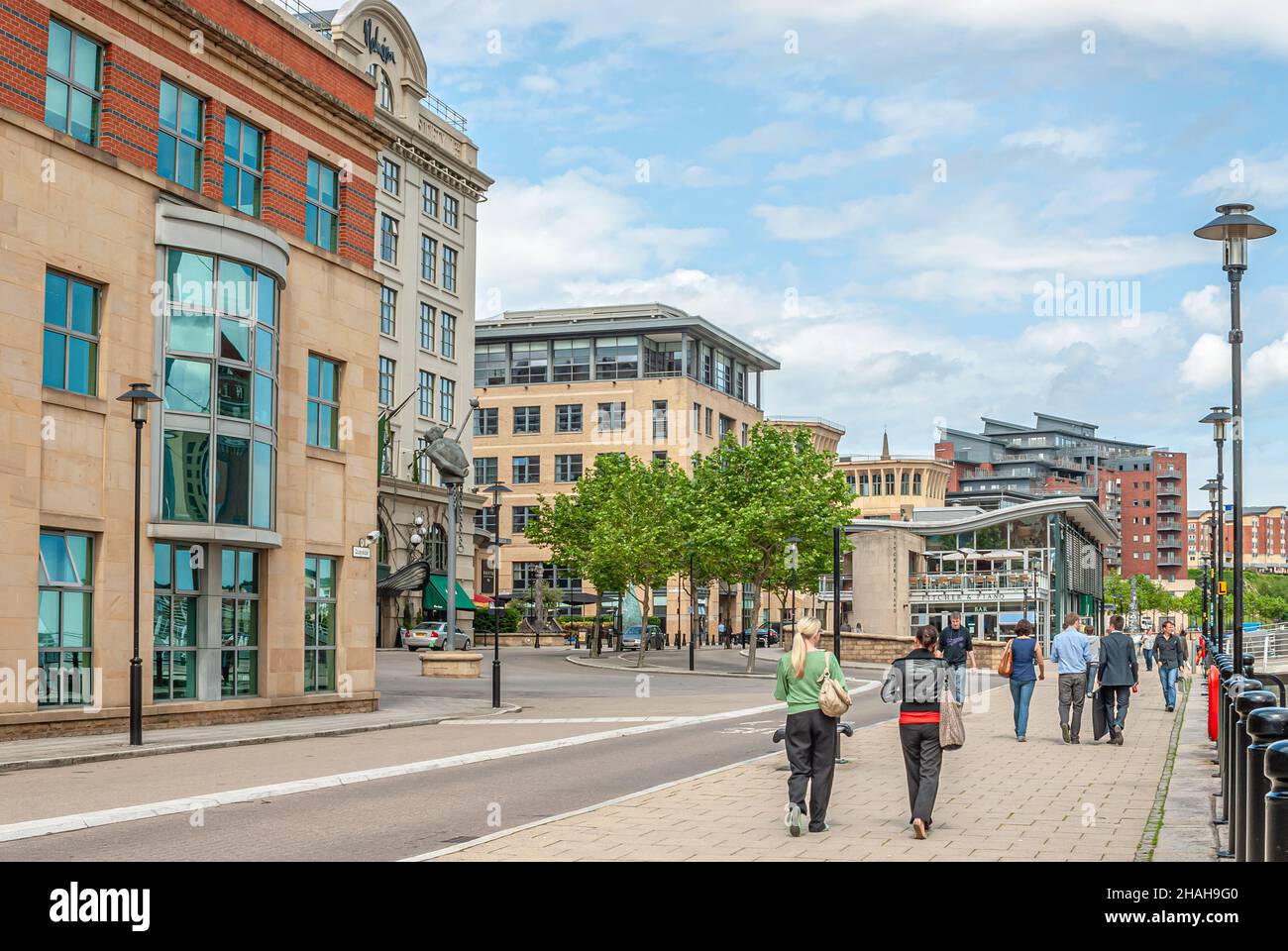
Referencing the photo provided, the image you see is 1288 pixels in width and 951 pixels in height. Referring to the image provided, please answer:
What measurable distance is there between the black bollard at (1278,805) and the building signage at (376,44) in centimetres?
6023

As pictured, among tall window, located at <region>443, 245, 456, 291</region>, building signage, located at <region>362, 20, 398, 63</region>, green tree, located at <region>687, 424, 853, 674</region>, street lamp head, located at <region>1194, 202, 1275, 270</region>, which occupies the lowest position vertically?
green tree, located at <region>687, 424, 853, 674</region>

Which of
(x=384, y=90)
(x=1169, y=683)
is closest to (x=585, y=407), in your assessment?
(x=384, y=90)

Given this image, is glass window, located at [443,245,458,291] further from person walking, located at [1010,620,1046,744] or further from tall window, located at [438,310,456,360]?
person walking, located at [1010,620,1046,744]

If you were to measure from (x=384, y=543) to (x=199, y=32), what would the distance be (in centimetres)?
3880

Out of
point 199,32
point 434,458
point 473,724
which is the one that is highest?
point 199,32

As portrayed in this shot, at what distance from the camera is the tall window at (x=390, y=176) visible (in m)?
63.0

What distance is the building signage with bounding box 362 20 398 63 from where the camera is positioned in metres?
60.7

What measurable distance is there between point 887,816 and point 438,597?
5321 centimetres

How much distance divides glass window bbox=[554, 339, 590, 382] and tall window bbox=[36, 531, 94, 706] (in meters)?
82.8

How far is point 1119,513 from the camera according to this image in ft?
655

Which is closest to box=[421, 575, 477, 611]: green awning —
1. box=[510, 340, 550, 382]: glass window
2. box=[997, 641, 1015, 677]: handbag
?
box=[510, 340, 550, 382]: glass window
